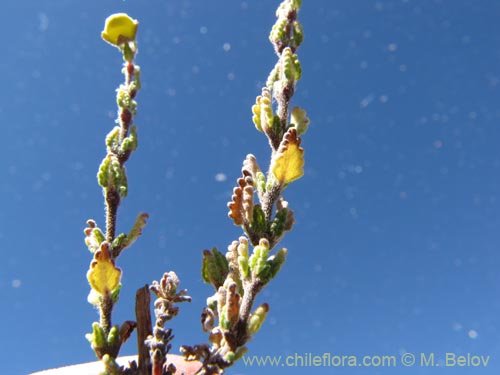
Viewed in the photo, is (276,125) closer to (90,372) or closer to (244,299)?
(244,299)

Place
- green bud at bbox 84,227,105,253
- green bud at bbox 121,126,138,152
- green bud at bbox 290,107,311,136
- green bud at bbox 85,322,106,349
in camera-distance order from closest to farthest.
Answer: green bud at bbox 85,322,106,349, green bud at bbox 84,227,105,253, green bud at bbox 121,126,138,152, green bud at bbox 290,107,311,136

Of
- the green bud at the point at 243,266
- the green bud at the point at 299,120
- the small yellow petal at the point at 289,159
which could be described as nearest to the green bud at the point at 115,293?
the green bud at the point at 243,266

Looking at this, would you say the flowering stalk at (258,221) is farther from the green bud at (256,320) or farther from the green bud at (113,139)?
the green bud at (113,139)

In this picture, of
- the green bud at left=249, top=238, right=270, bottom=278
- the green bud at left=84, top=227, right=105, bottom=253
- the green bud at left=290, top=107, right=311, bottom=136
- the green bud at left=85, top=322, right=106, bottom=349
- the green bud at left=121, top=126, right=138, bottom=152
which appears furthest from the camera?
the green bud at left=290, top=107, right=311, bottom=136

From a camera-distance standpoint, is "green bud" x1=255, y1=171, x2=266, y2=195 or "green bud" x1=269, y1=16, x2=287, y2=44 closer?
"green bud" x1=255, y1=171, x2=266, y2=195

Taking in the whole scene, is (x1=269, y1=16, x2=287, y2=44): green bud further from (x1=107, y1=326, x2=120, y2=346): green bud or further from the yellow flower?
(x1=107, y1=326, x2=120, y2=346): green bud

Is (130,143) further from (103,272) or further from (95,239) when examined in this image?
(103,272)

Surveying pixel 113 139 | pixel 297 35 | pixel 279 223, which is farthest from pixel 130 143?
pixel 297 35

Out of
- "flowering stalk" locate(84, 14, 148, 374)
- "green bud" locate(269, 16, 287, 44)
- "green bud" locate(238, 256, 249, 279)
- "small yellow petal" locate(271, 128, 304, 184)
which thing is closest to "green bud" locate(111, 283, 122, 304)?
"flowering stalk" locate(84, 14, 148, 374)
